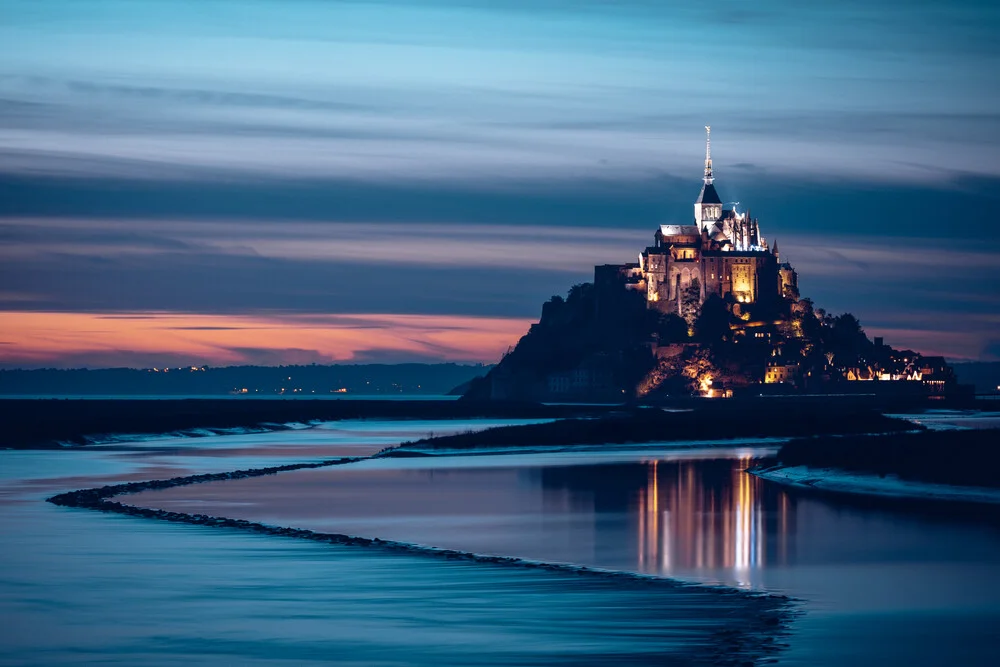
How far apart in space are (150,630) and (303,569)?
13.4ft

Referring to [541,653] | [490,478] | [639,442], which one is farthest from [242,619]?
[639,442]

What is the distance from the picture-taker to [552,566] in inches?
703

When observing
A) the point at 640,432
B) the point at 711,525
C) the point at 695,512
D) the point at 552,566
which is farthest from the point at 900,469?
the point at 640,432

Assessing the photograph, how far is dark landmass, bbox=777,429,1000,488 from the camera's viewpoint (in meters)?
29.6

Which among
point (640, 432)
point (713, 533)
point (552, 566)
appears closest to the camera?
point (552, 566)

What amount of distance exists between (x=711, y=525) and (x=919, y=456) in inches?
494

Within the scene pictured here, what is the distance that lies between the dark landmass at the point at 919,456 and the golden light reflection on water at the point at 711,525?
2652 millimetres

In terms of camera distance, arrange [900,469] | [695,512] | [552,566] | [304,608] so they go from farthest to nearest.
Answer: [900,469]
[695,512]
[552,566]
[304,608]

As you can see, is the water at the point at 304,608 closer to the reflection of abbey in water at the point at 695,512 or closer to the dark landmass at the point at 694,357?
the reflection of abbey in water at the point at 695,512

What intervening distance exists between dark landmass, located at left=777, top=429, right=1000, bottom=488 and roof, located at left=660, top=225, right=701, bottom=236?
138370 mm

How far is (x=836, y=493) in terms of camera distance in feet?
99.2

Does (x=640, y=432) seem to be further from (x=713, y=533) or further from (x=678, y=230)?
(x=678, y=230)

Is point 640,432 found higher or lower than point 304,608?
higher

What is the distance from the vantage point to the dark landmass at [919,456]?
1167 inches
